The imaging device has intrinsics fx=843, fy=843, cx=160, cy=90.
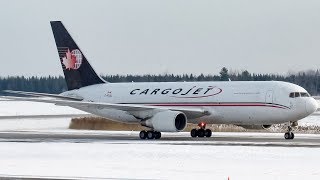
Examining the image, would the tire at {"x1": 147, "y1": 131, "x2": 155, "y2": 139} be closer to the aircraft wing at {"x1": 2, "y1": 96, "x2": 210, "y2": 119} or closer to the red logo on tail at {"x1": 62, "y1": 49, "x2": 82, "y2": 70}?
the aircraft wing at {"x1": 2, "y1": 96, "x2": 210, "y2": 119}

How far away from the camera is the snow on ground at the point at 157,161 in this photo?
2480cm

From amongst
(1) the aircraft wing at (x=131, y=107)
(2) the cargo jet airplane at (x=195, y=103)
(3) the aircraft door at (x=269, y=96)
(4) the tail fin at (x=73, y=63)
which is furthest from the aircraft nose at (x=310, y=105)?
(4) the tail fin at (x=73, y=63)

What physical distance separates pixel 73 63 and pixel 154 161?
26050mm

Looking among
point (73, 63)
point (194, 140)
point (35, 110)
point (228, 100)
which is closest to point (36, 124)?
point (73, 63)

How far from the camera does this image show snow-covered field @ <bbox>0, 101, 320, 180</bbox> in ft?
81.3

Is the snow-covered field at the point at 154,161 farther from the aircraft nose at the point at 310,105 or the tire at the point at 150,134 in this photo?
the aircraft nose at the point at 310,105

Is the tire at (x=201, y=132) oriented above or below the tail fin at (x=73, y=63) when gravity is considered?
below

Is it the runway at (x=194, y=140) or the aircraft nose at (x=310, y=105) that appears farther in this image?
the aircraft nose at (x=310, y=105)

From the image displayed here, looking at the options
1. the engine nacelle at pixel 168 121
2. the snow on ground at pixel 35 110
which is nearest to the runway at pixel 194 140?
the engine nacelle at pixel 168 121

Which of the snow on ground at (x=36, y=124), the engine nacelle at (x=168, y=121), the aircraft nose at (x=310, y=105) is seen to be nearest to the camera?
the aircraft nose at (x=310, y=105)

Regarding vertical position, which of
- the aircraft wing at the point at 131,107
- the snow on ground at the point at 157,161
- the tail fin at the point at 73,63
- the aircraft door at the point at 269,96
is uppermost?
the tail fin at the point at 73,63

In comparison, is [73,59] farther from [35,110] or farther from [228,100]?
[35,110]

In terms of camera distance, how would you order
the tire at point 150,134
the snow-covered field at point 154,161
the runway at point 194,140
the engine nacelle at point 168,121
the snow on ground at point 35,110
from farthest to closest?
the snow on ground at point 35,110, the tire at point 150,134, the engine nacelle at point 168,121, the runway at point 194,140, the snow-covered field at point 154,161

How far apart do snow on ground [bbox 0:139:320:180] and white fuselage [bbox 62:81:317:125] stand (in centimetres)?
938
